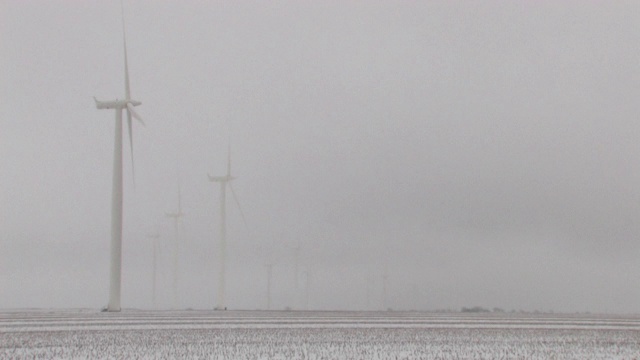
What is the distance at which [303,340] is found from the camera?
143 feet

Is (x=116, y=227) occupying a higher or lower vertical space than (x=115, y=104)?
lower

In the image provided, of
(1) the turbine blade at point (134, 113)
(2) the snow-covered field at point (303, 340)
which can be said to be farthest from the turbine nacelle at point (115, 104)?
(2) the snow-covered field at point (303, 340)

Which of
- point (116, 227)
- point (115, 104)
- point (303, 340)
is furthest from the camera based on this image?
point (115, 104)

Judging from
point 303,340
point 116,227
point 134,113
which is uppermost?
point 134,113

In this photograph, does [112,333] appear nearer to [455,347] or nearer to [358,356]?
[358,356]

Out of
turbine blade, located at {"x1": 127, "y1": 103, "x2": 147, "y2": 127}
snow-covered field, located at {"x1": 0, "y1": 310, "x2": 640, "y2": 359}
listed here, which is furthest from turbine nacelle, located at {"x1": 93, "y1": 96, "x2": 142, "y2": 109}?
snow-covered field, located at {"x1": 0, "y1": 310, "x2": 640, "y2": 359}

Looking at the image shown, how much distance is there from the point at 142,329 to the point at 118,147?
37424 mm

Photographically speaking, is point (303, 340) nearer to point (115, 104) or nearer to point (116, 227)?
A: point (116, 227)

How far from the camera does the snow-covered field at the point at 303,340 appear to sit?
37.4 metres

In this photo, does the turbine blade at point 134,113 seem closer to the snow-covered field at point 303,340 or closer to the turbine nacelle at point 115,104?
the turbine nacelle at point 115,104

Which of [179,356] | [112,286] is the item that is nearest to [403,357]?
[179,356]

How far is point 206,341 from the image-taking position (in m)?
42.3

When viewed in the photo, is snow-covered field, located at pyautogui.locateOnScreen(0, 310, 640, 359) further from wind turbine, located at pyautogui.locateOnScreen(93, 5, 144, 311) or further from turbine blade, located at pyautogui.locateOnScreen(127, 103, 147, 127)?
turbine blade, located at pyautogui.locateOnScreen(127, 103, 147, 127)

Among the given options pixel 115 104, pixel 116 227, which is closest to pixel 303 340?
pixel 116 227
